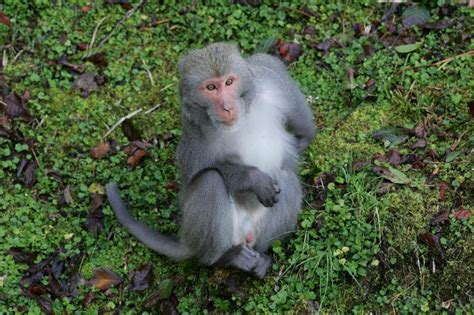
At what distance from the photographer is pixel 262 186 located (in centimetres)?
539

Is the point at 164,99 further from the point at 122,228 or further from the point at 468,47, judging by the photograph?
the point at 468,47

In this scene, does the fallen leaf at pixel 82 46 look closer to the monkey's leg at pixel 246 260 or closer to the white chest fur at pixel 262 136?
the white chest fur at pixel 262 136

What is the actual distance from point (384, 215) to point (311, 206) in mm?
586

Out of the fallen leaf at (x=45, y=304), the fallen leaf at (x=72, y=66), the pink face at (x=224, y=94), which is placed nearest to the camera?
the pink face at (x=224, y=94)

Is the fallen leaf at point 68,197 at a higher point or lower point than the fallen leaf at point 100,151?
lower

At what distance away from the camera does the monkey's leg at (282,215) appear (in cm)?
579

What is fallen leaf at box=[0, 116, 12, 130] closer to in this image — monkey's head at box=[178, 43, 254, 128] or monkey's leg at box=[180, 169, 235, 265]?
monkey's leg at box=[180, 169, 235, 265]

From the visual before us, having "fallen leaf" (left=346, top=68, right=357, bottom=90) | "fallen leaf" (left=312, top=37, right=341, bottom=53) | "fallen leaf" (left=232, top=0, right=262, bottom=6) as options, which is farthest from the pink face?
"fallen leaf" (left=232, top=0, right=262, bottom=6)

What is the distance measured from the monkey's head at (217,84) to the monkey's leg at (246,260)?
100 centimetres

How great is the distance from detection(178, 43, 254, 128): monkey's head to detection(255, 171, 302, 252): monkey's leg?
82cm


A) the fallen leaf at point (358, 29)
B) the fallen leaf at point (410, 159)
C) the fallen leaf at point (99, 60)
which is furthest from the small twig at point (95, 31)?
the fallen leaf at point (410, 159)

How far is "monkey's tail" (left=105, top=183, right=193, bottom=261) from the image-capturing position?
596 centimetres

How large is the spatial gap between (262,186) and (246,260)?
597 mm

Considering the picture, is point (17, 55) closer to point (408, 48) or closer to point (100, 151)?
point (100, 151)
